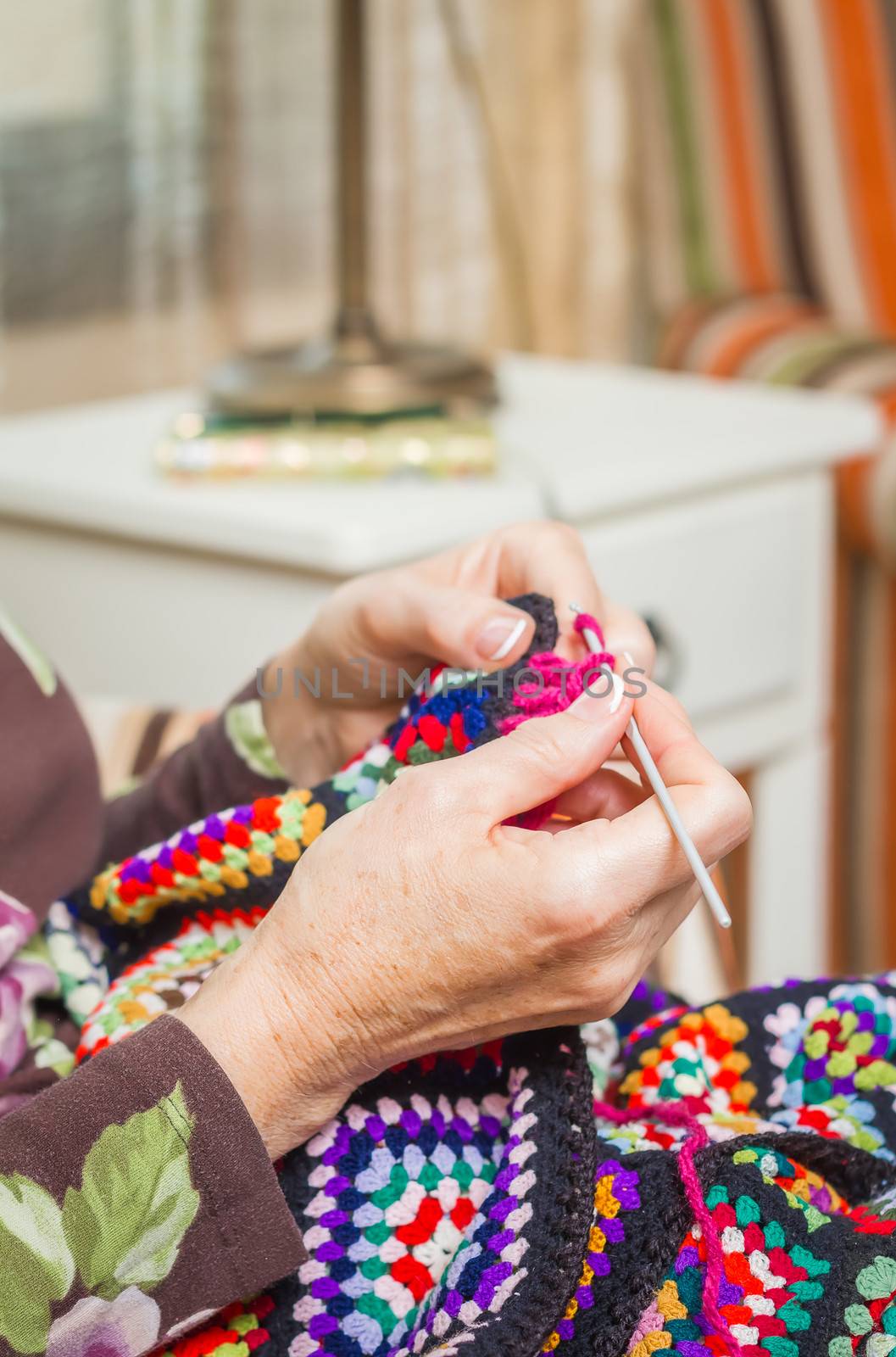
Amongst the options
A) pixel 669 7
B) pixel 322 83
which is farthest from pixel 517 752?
pixel 669 7

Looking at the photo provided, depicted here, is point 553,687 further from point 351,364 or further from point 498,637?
point 351,364

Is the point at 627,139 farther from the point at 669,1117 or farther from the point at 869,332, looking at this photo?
the point at 669,1117

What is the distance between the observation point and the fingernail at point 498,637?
496mm

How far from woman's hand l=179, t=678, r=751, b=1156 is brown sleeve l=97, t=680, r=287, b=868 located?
0.60ft

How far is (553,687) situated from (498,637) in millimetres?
39

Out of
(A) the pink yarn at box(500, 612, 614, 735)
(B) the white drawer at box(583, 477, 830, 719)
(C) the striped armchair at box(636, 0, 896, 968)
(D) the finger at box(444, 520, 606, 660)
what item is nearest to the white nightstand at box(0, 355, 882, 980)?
(B) the white drawer at box(583, 477, 830, 719)

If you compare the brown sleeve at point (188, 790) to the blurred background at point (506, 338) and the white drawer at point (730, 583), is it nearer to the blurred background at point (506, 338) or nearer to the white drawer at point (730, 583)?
the blurred background at point (506, 338)

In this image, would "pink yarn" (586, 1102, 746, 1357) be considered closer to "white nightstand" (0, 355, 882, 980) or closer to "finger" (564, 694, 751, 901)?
"finger" (564, 694, 751, 901)

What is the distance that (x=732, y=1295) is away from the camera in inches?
15.5

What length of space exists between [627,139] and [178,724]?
118 centimetres

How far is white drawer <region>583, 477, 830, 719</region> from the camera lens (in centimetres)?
99

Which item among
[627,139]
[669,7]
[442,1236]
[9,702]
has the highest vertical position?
[669,7]

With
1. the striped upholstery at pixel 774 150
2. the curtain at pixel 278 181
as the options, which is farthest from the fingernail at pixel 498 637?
the striped upholstery at pixel 774 150

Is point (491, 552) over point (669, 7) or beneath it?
beneath
